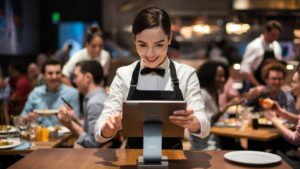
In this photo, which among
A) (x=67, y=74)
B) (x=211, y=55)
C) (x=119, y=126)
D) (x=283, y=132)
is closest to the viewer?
(x=119, y=126)

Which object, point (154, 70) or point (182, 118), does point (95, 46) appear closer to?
point (154, 70)

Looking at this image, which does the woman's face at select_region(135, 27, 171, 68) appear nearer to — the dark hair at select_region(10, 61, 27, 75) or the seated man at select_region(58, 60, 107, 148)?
the seated man at select_region(58, 60, 107, 148)

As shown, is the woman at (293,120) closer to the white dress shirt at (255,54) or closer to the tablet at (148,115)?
the tablet at (148,115)

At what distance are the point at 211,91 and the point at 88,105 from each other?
133cm

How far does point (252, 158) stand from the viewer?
2.19 m

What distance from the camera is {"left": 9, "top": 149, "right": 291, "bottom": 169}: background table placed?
6.82 ft

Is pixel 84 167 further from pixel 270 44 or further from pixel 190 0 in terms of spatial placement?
pixel 190 0

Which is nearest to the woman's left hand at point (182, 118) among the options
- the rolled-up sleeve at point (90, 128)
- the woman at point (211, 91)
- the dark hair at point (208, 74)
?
the rolled-up sleeve at point (90, 128)

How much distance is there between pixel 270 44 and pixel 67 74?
3.04 meters

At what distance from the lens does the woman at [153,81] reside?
215 centimetres

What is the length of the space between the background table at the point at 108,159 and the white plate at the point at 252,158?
26mm

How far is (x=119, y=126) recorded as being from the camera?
2.03 metres

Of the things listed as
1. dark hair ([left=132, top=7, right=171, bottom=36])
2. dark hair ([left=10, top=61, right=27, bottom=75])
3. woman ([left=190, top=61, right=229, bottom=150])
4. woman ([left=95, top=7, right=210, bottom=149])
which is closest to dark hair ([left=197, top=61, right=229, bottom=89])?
woman ([left=190, top=61, right=229, bottom=150])

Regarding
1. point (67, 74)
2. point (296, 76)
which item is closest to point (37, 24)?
point (67, 74)
